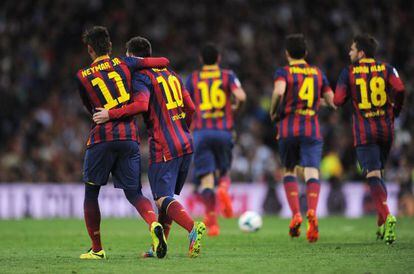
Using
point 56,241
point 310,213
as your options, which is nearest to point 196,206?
point 56,241

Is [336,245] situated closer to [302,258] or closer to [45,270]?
[302,258]

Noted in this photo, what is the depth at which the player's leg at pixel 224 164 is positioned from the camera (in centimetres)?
1284

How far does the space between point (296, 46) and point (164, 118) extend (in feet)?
9.17

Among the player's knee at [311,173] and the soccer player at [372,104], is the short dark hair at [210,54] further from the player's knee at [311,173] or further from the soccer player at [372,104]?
the soccer player at [372,104]

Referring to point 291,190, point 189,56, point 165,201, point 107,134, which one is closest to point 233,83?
point 291,190

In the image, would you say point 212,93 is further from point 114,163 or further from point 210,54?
point 114,163

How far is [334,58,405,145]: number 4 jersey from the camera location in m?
10.5

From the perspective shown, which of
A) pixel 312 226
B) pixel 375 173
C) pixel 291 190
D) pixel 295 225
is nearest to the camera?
pixel 312 226

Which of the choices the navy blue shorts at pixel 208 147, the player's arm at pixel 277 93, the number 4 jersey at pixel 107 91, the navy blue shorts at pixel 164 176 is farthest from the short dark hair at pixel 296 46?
the number 4 jersey at pixel 107 91

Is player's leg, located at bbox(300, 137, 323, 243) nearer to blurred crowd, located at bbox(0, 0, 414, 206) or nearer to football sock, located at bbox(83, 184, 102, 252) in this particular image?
football sock, located at bbox(83, 184, 102, 252)

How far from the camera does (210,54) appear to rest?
41.2 feet

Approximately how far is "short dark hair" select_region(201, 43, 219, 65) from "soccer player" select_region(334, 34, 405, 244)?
2401 mm

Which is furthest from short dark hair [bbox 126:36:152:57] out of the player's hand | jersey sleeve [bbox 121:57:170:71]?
the player's hand

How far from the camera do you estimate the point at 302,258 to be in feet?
28.3
